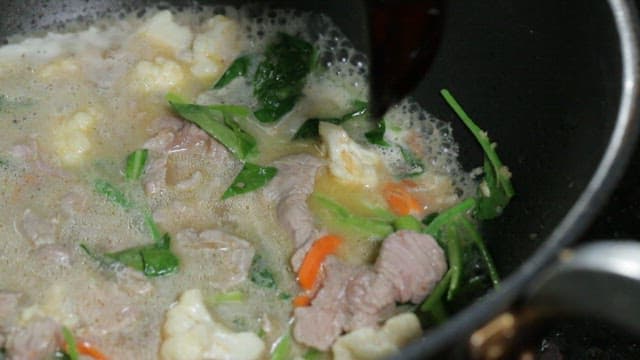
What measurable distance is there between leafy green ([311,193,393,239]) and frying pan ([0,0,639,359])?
275mm

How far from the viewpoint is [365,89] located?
2535mm

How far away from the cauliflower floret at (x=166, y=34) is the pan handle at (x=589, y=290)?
1.49m

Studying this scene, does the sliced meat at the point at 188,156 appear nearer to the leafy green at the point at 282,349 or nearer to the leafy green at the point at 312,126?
the leafy green at the point at 312,126

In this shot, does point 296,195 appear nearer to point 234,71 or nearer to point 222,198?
point 222,198

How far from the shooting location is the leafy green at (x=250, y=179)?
226 centimetres

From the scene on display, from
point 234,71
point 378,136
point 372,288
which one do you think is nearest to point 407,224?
point 372,288

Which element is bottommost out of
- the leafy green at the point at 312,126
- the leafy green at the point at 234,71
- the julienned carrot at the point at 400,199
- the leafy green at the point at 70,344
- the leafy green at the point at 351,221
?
the leafy green at the point at 70,344

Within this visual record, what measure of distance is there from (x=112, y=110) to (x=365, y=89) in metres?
0.73

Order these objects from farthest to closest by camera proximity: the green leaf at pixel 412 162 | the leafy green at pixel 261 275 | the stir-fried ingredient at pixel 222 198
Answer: the green leaf at pixel 412 162, the leafy green at pixel 261 275, the stir-fried ingredient at pixel 222 198

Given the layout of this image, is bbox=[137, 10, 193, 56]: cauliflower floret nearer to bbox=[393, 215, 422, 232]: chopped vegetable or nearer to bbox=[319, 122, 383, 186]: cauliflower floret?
bbox=[319, 122, 383, 186]: cauliflower floret

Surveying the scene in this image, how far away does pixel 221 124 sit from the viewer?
2.34 meters

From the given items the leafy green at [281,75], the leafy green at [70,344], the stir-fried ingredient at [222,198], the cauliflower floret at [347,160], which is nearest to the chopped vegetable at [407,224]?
the stir-fried ingredient at [222,198]

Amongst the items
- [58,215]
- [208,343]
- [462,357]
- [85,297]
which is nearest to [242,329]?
[208,343]

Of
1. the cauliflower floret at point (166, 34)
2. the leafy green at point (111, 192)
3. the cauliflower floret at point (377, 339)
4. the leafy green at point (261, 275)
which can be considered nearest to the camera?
the cauliflower floret at point (377, 339)
